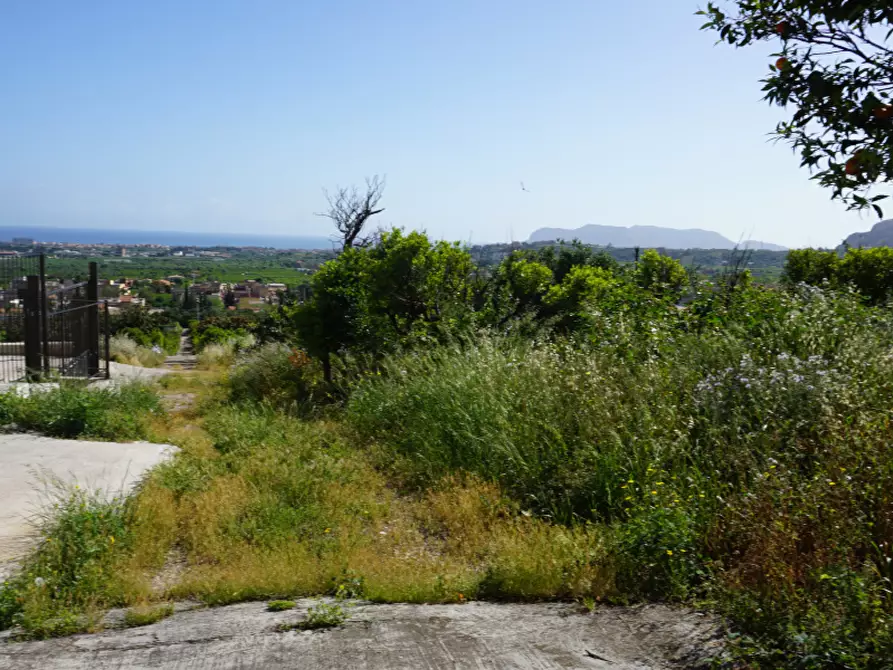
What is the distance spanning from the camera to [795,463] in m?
4.15

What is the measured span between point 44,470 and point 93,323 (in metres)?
8.08

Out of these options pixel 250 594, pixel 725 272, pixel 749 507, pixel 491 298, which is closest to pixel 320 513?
pixel 250 594

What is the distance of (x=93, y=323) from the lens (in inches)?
518

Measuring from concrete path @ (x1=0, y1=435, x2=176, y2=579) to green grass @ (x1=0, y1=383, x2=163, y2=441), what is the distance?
352 mm

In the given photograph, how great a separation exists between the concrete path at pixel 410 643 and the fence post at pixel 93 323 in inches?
421

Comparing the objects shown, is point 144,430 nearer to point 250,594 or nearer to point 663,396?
point 250,594

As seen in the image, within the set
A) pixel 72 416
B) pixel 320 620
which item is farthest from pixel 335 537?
pixel 72 416

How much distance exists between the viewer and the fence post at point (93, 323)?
42.9 feet

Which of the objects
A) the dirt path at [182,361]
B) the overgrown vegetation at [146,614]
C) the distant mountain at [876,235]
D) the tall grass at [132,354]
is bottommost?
the dirt path at [182,361]

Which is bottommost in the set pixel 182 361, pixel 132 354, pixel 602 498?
pixel 182 361

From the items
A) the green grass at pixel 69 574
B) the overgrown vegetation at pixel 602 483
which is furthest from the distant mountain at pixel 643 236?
the green grass at pixel 69 574

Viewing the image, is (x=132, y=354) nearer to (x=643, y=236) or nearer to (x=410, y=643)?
(x=410, y=643)

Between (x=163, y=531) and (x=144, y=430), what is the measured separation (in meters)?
3.46

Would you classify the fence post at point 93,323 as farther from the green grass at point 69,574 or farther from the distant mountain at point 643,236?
the distant mountain at point 643,236
